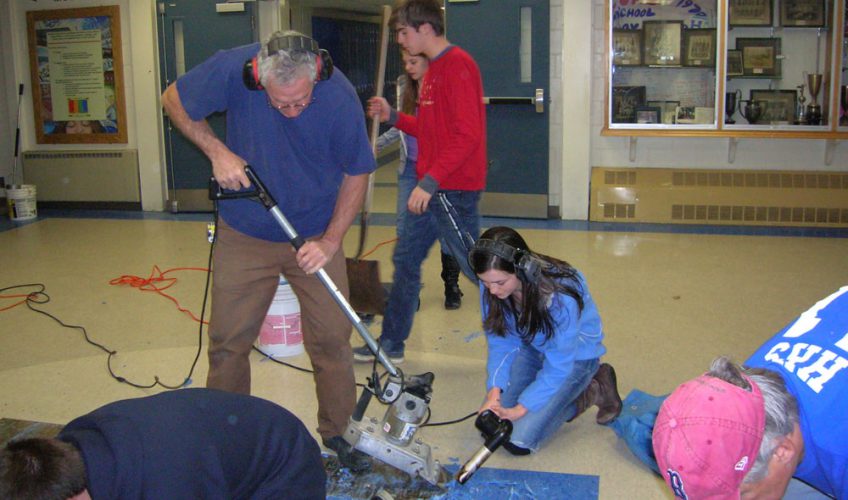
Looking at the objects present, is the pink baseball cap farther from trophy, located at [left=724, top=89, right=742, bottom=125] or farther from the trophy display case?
trophy, located at [left=724, top=89, right=742, bottom=125]

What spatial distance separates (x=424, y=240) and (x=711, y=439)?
232 cm

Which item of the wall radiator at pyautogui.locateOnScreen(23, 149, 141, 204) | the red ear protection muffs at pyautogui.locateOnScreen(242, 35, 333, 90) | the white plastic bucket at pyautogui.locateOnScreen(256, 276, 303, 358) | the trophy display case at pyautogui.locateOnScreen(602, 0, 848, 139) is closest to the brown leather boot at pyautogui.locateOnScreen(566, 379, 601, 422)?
the white plastic bucket at pyautogui.locateOnScreen(256, 276, 303, 358)

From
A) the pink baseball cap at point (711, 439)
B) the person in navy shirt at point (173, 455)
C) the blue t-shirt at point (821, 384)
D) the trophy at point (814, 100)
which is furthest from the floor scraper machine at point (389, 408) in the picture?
the trophy at point (814, 100)

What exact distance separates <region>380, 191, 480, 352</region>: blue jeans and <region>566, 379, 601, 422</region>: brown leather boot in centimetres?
69

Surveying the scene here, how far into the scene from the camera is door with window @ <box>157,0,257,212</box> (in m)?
7.51

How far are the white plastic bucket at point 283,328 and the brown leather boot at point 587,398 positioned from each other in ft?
4.41

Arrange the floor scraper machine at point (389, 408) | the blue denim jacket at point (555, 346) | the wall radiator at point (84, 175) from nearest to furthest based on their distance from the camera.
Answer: the floor scraper machine at point (389, 408)
the blue denim jacket at point (555, 346)
the wall radiator at point (84, 175)

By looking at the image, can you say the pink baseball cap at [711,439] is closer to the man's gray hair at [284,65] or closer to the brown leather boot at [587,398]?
the man's gray hair at [284,65]

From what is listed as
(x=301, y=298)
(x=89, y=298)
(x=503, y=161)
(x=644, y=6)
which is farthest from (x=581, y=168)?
(x=301, y=298)

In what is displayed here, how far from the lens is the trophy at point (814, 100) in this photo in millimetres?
6621

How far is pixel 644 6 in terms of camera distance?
6953 mm

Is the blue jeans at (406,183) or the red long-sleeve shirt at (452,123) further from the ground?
the red long-sleeve shirt at (452,123)

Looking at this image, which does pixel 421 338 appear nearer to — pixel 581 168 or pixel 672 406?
pixel 672 406

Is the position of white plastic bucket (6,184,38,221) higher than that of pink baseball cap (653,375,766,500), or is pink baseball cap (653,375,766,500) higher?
pink baseball cap (653,375,766,500)
